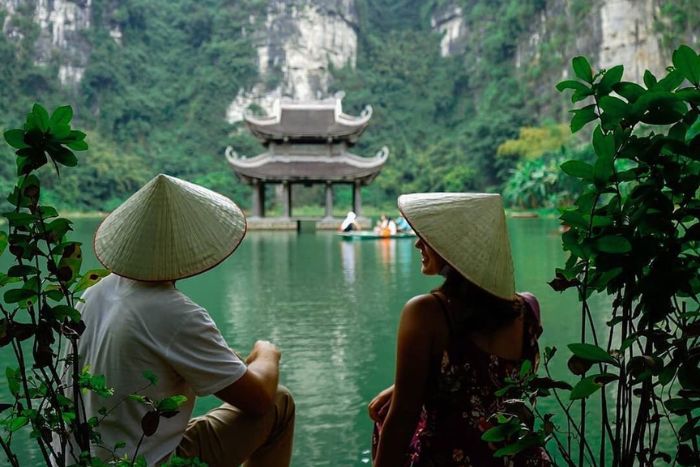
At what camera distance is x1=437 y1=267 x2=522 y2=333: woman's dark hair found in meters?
1.41

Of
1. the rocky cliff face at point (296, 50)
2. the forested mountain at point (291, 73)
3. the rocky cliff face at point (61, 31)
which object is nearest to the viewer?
the forested mountain at point (291, 73)

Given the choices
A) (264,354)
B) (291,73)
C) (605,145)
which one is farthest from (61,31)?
(605,145)

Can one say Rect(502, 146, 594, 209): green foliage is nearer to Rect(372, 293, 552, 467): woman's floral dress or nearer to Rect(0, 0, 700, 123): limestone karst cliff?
Rect(0, 0, 700, 123): limestone karst cliff

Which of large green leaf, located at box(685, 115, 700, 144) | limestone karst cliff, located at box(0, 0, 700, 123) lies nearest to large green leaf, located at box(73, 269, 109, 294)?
large green leaf, located at box(685, 115, 700, 144)

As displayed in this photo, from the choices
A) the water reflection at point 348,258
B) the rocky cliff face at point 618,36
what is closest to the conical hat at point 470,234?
the water reflection at point 348,258

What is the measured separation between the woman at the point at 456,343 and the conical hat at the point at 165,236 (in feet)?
1.24

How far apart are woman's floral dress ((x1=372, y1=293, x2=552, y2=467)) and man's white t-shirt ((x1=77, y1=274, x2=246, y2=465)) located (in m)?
0.36

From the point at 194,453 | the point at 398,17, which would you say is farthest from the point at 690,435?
the point at 398,17

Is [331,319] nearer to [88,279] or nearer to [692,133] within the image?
[692,133]

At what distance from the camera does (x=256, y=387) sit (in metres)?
1.52

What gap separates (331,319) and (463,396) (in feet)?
12.9

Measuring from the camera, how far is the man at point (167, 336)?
4.69 feet

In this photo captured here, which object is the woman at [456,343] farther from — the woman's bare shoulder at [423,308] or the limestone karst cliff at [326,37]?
the limestone karst cliff at [326,37]

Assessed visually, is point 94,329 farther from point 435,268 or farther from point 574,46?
point 574,46
